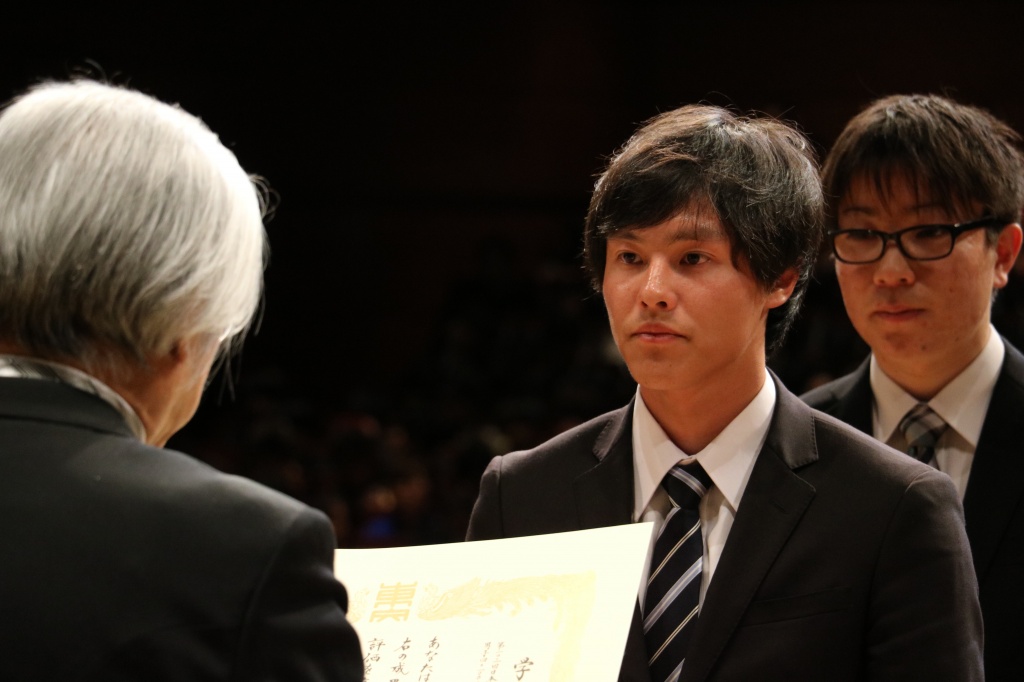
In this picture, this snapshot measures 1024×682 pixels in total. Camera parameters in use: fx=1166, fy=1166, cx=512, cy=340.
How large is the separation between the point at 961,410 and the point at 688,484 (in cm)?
67

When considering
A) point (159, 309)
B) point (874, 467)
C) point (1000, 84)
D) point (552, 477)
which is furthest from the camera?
point (1000, 84)

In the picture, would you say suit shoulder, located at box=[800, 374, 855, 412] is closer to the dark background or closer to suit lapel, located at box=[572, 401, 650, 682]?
suit lapel, located at box=[572, 401, 650, 682]

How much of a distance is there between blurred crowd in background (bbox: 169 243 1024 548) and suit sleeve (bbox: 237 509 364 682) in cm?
324

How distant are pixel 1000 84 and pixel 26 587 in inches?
277

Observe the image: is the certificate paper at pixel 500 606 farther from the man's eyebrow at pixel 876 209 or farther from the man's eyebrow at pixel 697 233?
the man's eyebrow at pixel 876 209

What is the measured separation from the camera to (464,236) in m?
7.65

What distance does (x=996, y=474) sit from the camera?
195 cm

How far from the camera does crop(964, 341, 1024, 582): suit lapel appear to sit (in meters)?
1.91

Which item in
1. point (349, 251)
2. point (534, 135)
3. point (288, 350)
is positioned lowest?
point (288, 350)

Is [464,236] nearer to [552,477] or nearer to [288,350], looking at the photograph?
[288,350]

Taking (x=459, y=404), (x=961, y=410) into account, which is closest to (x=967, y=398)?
(x=961, y=410)

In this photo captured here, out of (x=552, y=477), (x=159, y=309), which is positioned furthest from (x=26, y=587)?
(x=552, y=477)

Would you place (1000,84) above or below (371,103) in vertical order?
above

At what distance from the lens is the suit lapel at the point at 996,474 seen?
1.91 metres
